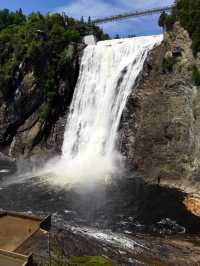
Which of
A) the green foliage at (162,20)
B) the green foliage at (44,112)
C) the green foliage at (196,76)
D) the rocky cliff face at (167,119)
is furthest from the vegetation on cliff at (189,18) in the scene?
the green foliage at (44,112)

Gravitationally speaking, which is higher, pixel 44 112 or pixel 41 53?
pixel 41 53

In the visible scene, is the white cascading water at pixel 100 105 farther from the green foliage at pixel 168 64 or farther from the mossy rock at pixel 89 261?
the mossy rock at pixel 89 261

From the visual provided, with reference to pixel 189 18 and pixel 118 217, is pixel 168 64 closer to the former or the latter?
pixel 189 18

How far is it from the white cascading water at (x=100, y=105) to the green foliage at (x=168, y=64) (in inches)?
139

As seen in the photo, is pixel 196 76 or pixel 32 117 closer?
pixel 196 76

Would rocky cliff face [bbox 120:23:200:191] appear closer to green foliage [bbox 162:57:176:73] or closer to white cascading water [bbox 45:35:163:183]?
green foliage [bbox 162:57:176:73]

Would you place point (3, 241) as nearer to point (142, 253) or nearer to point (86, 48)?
point (142, 253)

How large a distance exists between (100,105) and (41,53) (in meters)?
13.0

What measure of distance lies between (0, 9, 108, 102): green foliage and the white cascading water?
3550 millimetres

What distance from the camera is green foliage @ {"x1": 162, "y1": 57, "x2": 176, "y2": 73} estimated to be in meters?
46.9

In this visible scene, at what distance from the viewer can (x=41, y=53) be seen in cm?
6103

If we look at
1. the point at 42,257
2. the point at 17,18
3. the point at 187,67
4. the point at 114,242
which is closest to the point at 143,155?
the point at 187,67

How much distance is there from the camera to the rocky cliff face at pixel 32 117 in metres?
58.2

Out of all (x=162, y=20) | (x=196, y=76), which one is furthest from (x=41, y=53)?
(x=196, y=76)
